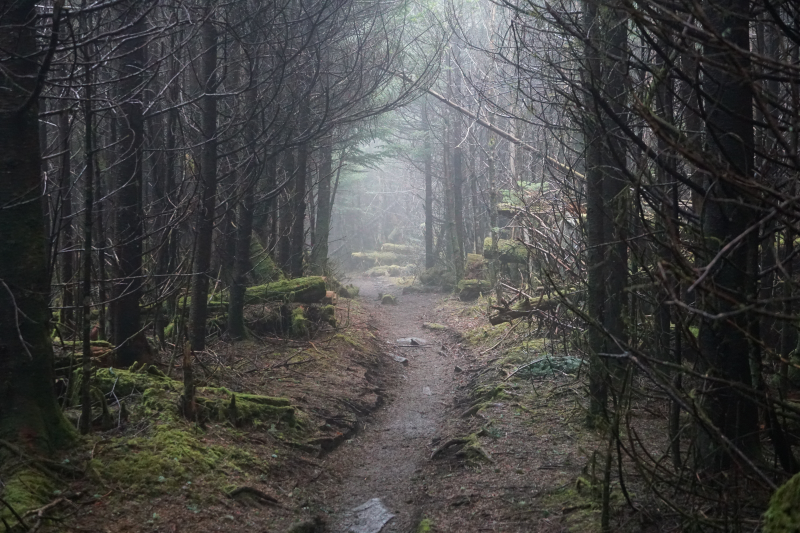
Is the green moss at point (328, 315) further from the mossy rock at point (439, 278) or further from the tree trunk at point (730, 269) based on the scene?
the mossy rock at point (439, 278)

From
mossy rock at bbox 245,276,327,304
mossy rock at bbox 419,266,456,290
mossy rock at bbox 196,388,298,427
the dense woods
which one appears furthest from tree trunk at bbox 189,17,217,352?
mossy rock at bbox 419,266,456,290

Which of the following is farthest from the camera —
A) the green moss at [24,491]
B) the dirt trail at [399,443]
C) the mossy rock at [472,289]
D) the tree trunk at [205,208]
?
the mossy rock at [472,289]

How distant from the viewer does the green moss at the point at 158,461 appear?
480 centimetres

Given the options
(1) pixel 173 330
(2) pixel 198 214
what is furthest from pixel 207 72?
(1) pixel 173 330

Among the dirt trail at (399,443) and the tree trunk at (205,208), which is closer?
the dirt trail at (399,443)

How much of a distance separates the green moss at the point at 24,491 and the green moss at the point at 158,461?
430 millimetres

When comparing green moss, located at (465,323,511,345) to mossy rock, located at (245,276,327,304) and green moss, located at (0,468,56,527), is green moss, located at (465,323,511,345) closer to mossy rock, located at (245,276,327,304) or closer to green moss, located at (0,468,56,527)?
mossy rock, located at (245,276,327,304)

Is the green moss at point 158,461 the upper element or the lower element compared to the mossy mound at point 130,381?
lower

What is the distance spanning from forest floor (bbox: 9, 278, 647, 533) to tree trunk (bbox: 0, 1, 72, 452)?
0.50 m

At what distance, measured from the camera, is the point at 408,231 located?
175 feet

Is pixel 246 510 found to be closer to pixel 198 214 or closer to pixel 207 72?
pixel 198 214

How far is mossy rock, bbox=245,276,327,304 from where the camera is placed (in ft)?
38.8

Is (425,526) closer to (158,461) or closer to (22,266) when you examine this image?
(158,461)

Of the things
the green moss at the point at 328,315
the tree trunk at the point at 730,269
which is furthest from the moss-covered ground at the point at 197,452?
the tree trunk at the point at 730,269
